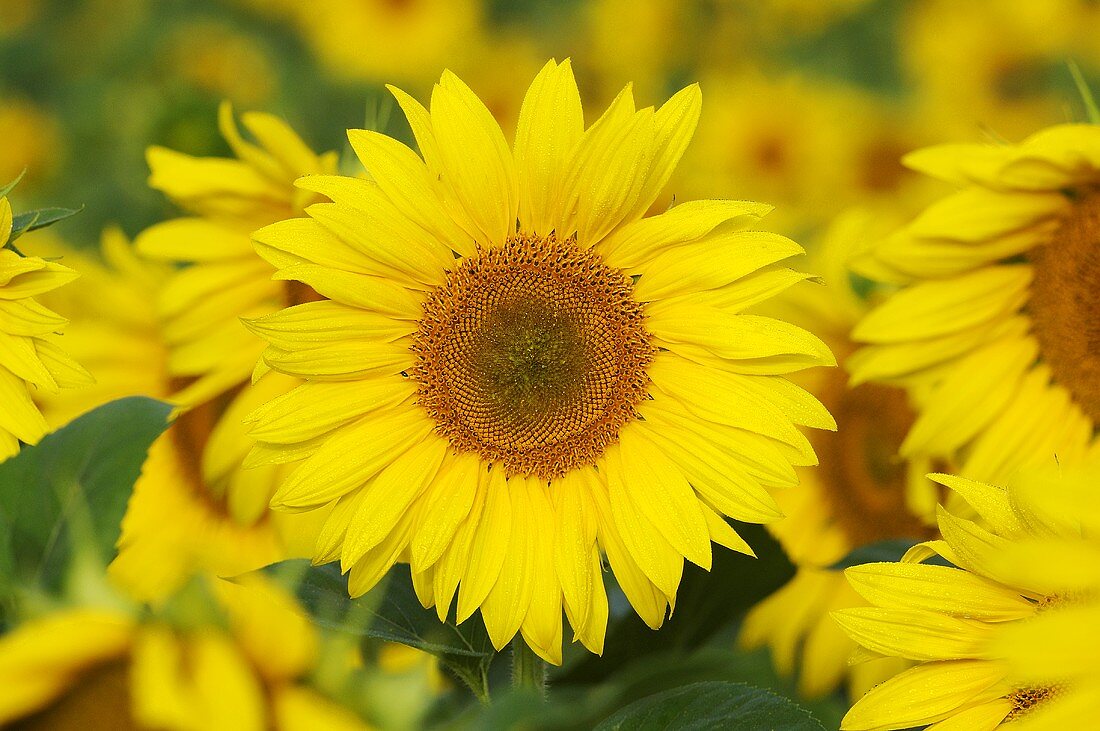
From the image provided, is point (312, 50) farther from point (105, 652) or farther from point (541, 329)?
point (105, 652)

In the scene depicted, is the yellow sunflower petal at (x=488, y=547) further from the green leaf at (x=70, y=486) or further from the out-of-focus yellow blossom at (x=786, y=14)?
the out-of-focus yellow blossom at (x=786, y=14)

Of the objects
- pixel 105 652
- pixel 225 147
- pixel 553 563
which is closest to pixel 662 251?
pixel 553 563

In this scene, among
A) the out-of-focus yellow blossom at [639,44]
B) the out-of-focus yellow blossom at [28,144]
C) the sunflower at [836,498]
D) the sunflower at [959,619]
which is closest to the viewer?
the sunflower at [959,619]

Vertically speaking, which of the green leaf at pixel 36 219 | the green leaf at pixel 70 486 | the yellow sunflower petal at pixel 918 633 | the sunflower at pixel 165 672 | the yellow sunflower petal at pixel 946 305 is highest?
the yellow sunflower petal at pixel 946 305

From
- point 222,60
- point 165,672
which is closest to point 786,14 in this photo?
point 222,60

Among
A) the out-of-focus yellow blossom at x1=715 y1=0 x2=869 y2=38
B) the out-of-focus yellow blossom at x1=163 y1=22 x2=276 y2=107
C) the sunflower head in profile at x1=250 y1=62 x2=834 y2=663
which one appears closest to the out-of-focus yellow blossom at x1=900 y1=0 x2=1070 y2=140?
the out-of-focus yellow blossom at x1=715 y1=0 x2=869 y2=38

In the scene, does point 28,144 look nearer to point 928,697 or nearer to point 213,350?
point 213,350

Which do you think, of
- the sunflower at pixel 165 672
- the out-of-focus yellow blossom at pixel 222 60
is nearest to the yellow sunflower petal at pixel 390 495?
the sunflower at pixel 165 672
